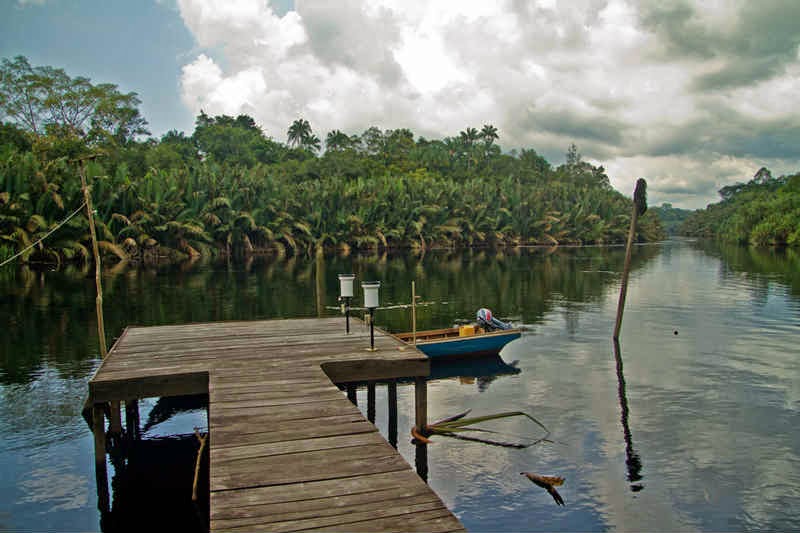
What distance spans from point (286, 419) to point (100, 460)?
4.00 m

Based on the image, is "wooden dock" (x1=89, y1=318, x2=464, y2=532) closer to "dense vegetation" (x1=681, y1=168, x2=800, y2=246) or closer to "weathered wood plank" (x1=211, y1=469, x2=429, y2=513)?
"weathered wood plank" (x1=211, y1=469, x2=429, y2=513)

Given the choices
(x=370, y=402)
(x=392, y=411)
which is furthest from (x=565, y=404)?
(x=370, y=402)

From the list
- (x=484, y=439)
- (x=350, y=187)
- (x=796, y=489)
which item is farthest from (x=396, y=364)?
(x=350, y=187)

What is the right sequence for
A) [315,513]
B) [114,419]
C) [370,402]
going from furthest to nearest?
[370,402]
[114,419]
[315,513]

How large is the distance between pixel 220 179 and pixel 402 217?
75.3 feet

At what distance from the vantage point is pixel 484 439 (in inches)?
459

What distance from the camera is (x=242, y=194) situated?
62.5 m

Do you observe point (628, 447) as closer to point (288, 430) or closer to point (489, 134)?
point (288, 430)

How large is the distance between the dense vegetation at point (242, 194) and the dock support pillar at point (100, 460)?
2133 cm

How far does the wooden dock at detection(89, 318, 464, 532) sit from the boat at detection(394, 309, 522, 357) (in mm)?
4443

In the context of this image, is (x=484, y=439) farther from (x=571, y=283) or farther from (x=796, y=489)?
(x=571, y=283)

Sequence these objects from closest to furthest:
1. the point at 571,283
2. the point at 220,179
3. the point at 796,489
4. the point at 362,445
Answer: the point at 362,445 → the point at 796,489 → the point at 571,283 → the point at 220,179

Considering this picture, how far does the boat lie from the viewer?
671 inches

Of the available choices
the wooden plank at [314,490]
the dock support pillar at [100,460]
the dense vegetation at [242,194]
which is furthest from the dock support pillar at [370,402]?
the dense vegetation at [242,194]
